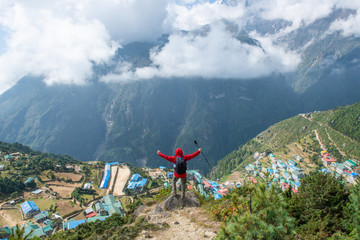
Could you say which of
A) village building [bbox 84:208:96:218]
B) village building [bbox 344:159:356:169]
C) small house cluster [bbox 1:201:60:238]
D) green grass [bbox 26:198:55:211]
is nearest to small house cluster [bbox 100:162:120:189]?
green grass [bbox 26:198:55:211]

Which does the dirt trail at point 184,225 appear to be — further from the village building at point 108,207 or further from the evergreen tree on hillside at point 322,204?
the village building at point 108,207

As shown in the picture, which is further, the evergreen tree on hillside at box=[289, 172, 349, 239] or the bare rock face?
the bare rock face

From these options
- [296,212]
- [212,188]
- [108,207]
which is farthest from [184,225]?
[212,188]

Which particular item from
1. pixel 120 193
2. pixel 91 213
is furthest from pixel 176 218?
pixel 120 193

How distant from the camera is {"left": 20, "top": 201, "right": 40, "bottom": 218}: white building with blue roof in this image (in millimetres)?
50406

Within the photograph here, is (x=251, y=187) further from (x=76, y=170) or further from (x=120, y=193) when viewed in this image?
(x=76, y=170)

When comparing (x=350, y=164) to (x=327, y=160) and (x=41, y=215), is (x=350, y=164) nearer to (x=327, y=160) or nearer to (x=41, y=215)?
(x=327, y=160)

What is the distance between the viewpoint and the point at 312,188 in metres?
11.5

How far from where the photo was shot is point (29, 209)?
5112cm

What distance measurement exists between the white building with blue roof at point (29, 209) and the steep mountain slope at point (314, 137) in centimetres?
10590

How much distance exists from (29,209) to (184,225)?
57245 mm

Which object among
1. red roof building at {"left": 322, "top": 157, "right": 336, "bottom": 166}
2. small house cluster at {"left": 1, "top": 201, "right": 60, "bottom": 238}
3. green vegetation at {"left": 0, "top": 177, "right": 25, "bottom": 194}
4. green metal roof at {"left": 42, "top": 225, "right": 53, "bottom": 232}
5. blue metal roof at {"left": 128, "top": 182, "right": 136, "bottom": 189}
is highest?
green vegetation at {"left": 0, "top": 177, "right": 25, "bottom": 194}

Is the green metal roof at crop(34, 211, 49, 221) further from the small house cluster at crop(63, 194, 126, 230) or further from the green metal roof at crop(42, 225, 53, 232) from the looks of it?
the small house cluster at crop(63, 194, 126, 230)

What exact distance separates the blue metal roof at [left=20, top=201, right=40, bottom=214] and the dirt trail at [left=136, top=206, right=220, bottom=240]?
5374 centimetres
